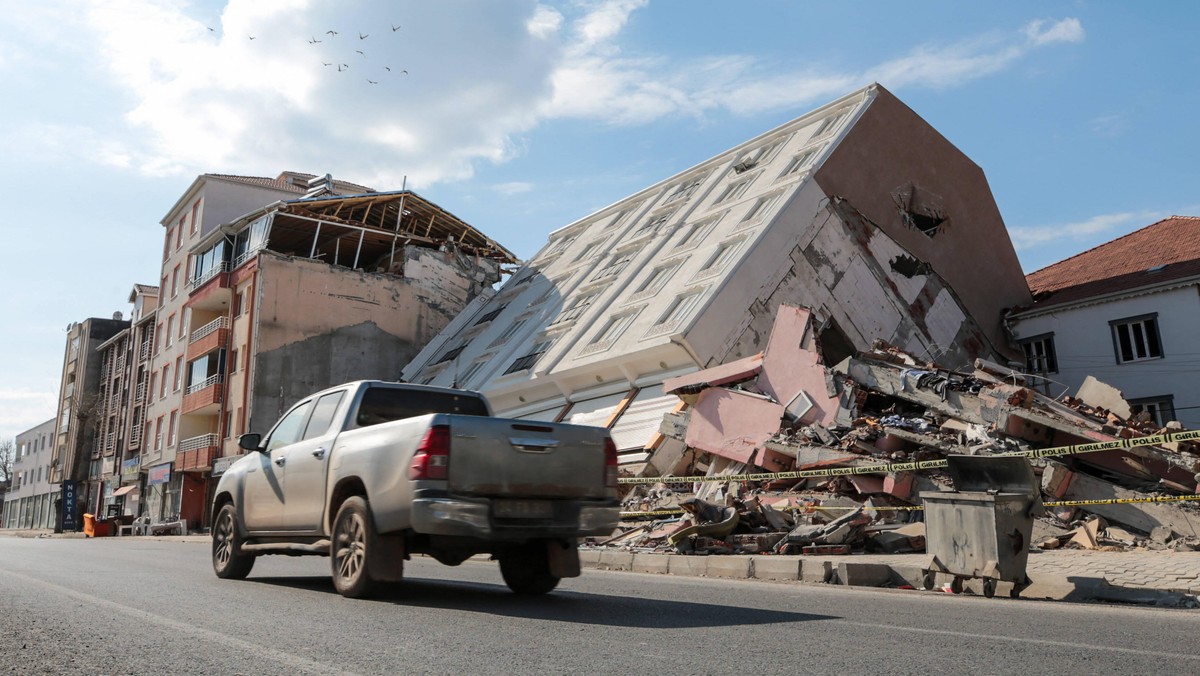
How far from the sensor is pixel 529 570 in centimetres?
773

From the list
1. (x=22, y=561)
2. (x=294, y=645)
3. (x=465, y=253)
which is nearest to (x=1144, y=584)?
(x=294, y=645)

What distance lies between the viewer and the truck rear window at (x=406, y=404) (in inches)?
312

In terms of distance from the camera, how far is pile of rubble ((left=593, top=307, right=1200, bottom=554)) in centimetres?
1201

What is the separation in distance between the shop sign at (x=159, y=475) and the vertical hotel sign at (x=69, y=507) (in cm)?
894

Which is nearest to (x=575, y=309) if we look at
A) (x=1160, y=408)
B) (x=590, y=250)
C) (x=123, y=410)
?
(x=590, y=250)

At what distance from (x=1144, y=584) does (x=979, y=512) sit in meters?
1.63

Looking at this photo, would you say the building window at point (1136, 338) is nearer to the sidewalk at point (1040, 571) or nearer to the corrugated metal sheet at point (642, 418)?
the corrugated metal sheet at point (642, 418)

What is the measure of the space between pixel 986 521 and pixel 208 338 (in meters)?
37.1

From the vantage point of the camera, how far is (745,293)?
22719 millimetres

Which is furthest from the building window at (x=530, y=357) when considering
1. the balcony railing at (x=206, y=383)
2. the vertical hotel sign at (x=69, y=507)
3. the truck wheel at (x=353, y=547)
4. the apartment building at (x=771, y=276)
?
the vertical hotel sign at (x=69, y=507)

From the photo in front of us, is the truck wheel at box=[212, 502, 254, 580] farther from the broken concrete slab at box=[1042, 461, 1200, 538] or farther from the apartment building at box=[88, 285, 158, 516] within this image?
the apartment building at box=[88, 285, 158, 516]

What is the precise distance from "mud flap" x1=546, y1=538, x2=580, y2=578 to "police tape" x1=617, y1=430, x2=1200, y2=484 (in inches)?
168

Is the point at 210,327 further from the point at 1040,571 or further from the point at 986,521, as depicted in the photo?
the point at 986,521

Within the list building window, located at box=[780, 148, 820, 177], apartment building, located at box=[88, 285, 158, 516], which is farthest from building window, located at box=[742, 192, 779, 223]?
apartment building, located at box=[88, 285, 158, 516]
